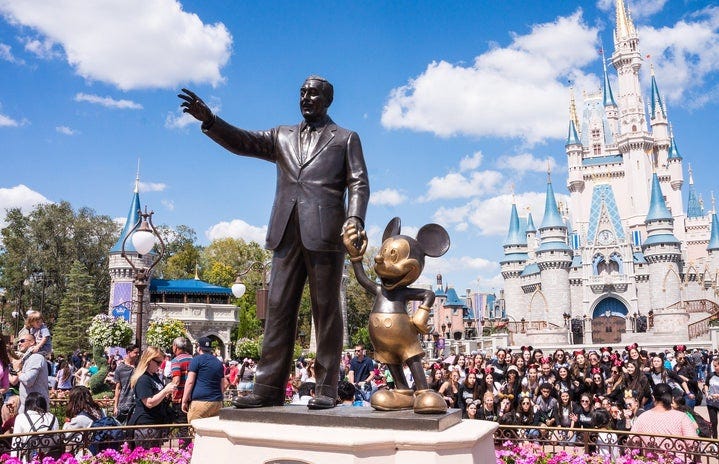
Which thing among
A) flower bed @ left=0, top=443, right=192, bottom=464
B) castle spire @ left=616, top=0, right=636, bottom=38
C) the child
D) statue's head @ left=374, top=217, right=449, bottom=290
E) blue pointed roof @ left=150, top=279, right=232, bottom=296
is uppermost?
castle spire @ left=616, top=0, right=636, bottom=38

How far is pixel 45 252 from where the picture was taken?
1689 inches

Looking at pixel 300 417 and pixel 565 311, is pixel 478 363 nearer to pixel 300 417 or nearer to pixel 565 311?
pixel 300 417

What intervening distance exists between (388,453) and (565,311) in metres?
52.0

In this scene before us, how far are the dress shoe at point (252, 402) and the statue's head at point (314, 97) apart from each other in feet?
6.86

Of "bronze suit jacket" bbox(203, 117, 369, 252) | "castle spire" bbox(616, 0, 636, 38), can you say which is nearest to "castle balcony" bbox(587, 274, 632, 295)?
"castle spire" bbox(616, 0, 636, 38)

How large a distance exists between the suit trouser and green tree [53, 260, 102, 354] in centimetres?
3683

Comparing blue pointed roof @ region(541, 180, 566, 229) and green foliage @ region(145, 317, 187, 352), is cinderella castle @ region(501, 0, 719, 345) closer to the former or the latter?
blue pointed roof @ region(541, 180, 566, 229)

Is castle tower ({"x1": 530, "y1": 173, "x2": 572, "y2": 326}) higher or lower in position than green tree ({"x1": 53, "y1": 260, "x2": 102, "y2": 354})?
higher

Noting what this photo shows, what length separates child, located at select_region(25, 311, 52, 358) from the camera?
22.6ft

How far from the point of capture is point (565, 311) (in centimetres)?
5175

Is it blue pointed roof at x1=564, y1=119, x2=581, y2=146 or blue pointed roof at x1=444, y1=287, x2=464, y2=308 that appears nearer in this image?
blue pointed roof at x1=564, y1=119, x2=581, y2=146

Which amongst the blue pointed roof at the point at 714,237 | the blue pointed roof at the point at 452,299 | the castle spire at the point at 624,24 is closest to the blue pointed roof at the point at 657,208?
the blue pointed roof at the point at 714,237

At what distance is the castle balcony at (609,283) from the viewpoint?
51750 mm

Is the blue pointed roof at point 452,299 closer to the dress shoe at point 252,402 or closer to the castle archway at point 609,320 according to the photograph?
the castle archway at point 609,320
